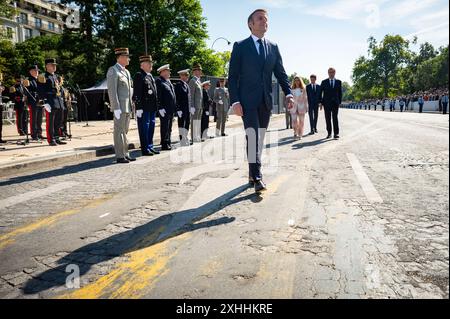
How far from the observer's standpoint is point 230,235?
320 cm

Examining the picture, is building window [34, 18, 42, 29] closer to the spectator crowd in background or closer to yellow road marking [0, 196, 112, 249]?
the spectator crowd in background

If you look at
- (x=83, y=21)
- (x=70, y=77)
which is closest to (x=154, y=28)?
(x=83, y=21)

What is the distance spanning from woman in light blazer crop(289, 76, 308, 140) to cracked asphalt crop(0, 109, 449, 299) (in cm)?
488

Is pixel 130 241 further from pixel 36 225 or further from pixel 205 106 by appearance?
pixel 205 106

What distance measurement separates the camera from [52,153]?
8.35 meters

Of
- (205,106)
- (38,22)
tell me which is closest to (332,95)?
(205,106)

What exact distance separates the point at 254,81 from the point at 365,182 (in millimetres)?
2102

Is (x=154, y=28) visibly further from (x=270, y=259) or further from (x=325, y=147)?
(x=270, y=259)

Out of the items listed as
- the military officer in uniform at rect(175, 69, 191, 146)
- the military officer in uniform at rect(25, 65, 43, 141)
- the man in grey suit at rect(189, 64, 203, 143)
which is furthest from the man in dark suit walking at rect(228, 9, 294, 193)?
the military officer in uniform at rect(25, 65, 43, 141)

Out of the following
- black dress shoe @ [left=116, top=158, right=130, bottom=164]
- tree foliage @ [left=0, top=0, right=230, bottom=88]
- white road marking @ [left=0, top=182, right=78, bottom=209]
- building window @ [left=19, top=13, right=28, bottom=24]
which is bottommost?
white road marking @ [left=0, top=182, right=78, bottom=209]

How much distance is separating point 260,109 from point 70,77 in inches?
1519

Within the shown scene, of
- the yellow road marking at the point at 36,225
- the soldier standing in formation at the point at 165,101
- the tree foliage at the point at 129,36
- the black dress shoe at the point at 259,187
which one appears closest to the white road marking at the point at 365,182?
the black dress shoe at the point at 259,187

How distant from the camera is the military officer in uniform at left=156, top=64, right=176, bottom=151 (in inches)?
368

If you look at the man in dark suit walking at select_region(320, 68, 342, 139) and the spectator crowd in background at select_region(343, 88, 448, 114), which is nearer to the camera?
the man in dark suit walking at select_region(320, 68, 342, 139)
